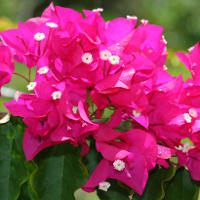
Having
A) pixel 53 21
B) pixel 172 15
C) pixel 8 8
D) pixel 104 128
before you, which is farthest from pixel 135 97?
pixel 8 8

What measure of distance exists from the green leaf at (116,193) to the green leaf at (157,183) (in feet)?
0.07

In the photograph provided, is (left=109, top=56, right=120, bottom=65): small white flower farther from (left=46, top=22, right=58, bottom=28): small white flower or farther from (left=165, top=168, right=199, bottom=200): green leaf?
(left=165, top=168, right=199, bottom=200): green leaf

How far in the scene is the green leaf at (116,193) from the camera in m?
0.64

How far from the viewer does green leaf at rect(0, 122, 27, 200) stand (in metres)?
0.61

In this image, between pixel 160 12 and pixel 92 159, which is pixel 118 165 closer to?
pixel 92 159

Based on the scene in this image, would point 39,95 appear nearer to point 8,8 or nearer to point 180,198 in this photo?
point 180,198

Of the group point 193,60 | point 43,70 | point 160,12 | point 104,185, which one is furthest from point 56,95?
point 160,12

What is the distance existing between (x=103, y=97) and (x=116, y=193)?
0.49 ft

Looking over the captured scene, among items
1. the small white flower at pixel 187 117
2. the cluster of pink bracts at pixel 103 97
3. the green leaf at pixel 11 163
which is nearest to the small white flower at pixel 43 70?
the cluster of pink bracts at pixel 103 97

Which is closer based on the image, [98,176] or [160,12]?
[98,176]

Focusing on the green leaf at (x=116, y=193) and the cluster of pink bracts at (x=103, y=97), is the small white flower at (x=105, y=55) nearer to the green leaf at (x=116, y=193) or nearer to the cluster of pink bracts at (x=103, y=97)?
the cluster of pink bracts at (x=103, y=97)

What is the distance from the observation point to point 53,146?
0.64 meters

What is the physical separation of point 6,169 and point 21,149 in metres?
0.04

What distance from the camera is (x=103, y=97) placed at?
61cm
